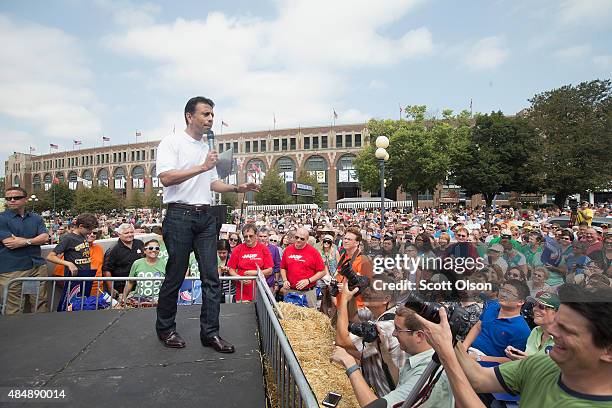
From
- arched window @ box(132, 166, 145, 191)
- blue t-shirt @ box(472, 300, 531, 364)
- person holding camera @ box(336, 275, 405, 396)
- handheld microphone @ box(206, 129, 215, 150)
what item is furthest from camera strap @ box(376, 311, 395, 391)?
arched window @ box(132, 166, 145, 191)

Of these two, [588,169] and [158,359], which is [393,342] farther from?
[588,169]

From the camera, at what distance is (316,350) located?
10.8 feet

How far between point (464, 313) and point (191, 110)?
2325 millimetres

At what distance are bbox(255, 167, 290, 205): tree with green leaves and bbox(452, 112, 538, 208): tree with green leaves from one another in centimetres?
2699

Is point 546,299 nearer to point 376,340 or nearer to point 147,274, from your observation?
point 376,340

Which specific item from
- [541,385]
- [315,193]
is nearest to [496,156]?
[315,193]

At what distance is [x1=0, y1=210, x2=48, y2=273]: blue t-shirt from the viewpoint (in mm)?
4766

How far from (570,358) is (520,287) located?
1.54 metres

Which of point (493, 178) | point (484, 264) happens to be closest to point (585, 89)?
point (493, 178)

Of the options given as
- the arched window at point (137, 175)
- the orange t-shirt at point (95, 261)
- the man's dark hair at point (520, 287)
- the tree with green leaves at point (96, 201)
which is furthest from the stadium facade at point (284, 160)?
the man's dark hair at point (520, 287)

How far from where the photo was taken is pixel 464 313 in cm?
180

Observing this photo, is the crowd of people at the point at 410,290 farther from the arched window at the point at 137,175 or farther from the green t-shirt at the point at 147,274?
the arched window at the point at 137,175

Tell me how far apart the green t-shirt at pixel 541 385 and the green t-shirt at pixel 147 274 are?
425cm

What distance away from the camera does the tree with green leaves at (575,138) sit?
3469cm
